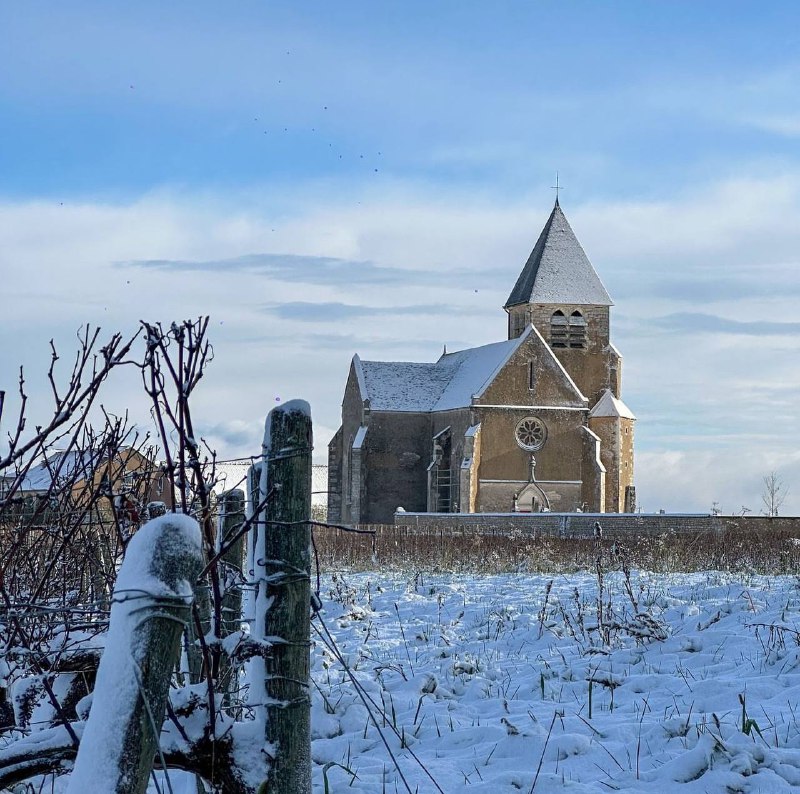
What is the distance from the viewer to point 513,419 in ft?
147

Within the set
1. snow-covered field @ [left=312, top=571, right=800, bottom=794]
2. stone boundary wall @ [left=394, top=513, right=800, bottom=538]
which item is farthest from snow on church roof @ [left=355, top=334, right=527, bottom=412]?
snow-covered field @ [left=312, top=571, right=800, bottom=794]

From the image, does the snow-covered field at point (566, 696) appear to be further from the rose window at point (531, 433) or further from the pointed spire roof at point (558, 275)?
the pointed spire roof at point (558, 275)

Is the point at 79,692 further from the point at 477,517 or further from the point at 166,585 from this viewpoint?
the point at 477,517

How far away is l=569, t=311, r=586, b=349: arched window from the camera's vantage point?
50625 millimetres

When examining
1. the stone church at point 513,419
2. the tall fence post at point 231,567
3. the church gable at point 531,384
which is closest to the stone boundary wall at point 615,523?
the stone church at point 513,419

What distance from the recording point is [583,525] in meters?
31.9

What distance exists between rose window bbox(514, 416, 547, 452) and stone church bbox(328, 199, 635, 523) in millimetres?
49

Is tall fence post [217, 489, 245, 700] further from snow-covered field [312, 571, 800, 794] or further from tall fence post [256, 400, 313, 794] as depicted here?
tall fence post [256, 400, 313, 794]

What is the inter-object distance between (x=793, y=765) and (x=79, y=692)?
3.46 m

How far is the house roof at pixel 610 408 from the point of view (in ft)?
157

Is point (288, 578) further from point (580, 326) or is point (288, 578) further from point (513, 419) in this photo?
point (580, 326)

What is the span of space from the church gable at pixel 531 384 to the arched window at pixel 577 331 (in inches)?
222

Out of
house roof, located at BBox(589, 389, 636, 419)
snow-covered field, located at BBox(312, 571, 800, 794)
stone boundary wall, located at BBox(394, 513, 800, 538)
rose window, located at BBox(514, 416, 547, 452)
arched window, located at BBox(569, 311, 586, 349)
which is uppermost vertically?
arched window, located at BBox(569, 311, 586, 349)

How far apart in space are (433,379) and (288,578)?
46.8 metres
